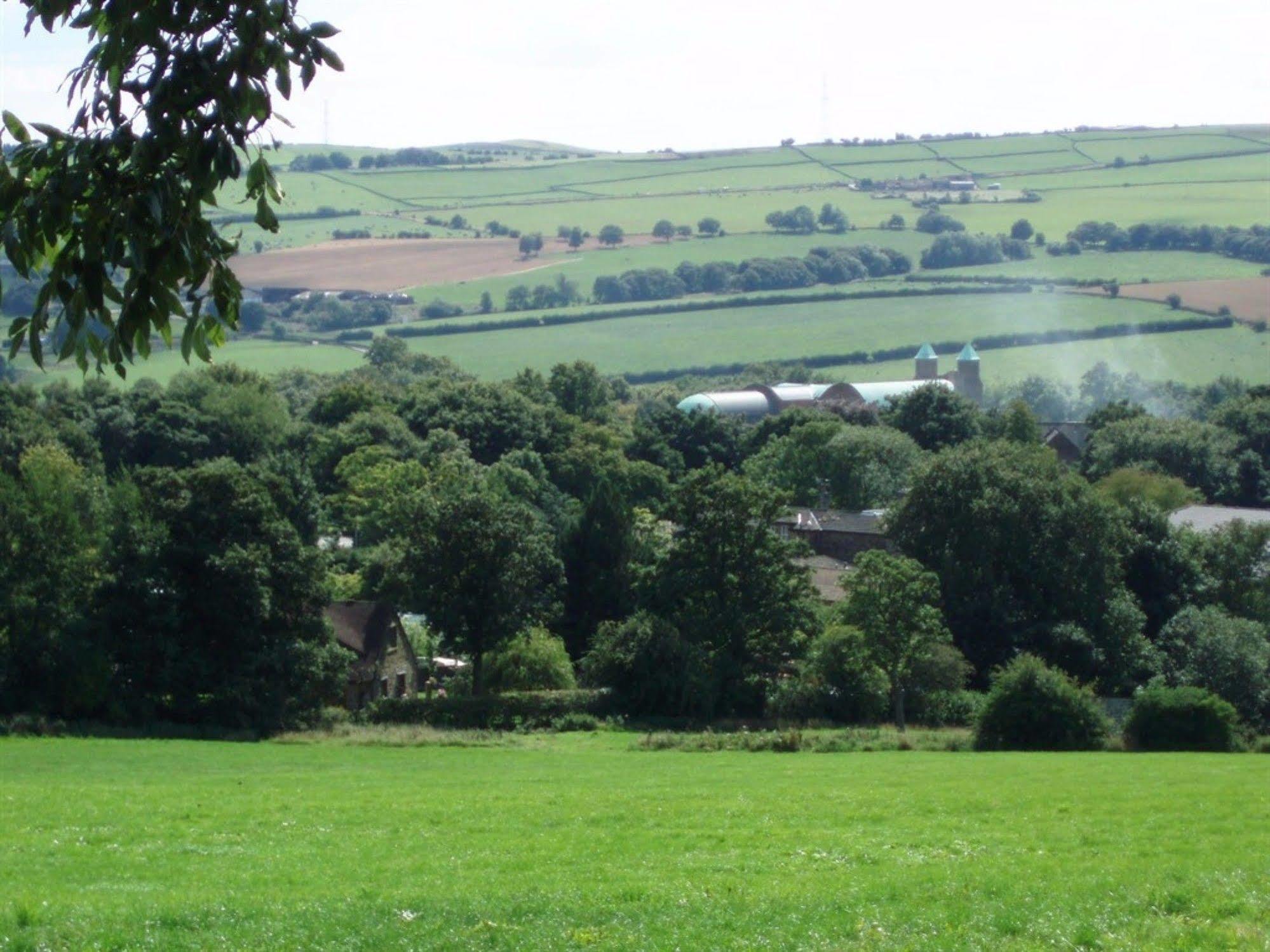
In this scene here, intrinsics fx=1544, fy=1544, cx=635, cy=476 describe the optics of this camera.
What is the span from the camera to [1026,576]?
58531 mm

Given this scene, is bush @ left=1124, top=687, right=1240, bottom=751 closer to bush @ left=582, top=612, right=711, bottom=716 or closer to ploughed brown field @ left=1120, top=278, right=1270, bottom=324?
bush @ left=582, top=612, right=711, bottom=716

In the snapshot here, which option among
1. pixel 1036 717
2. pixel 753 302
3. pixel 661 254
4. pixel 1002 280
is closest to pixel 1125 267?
pixel 1002 280

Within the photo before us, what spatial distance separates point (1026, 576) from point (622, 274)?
4702 inches

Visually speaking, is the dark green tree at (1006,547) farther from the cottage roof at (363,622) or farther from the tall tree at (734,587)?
the cottage roof at (363,622)

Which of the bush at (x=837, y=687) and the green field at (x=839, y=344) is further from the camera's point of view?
the green field at (x=839, y=344)

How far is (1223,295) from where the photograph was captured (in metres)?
143

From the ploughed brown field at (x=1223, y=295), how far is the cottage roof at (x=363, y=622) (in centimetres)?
10663

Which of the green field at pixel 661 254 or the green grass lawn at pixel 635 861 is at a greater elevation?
the green field at pixel 661 254

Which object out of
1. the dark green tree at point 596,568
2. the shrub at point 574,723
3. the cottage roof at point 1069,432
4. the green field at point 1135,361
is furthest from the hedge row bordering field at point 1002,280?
the shrub at point 574,723

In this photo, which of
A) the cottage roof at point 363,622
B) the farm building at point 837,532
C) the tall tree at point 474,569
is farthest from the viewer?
the farm building at point 837,532

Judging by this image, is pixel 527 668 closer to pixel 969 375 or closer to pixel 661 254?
pixel 969 375

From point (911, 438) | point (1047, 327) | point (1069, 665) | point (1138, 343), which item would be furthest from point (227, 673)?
point (1047, 327)

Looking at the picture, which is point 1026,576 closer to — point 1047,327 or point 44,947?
point 44,947

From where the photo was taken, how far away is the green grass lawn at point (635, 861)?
12.7 meters
